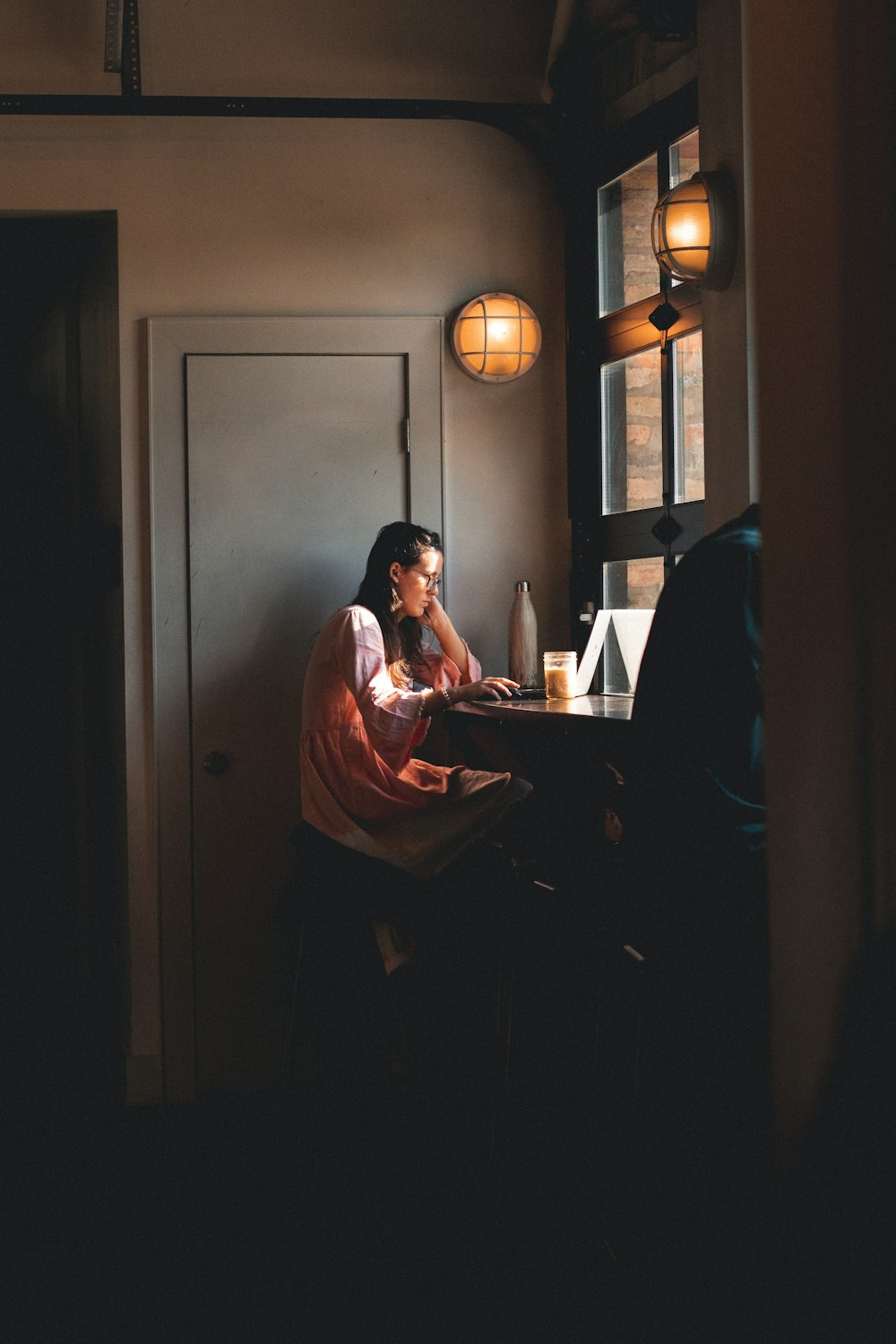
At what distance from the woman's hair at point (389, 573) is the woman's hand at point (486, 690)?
0.90 ft

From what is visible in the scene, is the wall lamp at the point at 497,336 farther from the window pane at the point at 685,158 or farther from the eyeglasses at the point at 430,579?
the eyeglasses at the point at 430,579

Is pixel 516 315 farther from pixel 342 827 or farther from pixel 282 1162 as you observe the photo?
pixel 282 1162

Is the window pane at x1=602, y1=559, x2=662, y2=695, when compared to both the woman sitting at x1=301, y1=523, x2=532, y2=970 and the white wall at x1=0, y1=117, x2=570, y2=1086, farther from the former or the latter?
the woman sitting at x1=301, y1=523, x2=532, y2=970

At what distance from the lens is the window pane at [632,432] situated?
2770 mm

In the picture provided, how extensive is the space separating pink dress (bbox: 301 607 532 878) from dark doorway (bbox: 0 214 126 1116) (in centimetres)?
82

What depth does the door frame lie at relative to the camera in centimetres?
296

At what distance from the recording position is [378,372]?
9.91 feet

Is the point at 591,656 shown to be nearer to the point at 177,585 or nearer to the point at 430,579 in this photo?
the point at 430,579

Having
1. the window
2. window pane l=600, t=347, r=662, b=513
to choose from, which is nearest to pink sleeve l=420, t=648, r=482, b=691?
the window

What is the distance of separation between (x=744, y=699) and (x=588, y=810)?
1.04 metres

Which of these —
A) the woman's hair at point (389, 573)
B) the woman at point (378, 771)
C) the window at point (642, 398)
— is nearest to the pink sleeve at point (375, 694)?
the woman at point (378, 771)

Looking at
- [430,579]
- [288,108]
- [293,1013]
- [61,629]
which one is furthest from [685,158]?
[293,1013]

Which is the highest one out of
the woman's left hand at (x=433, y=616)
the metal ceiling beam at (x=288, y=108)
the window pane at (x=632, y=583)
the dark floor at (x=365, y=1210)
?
the metal ceiling beam at (x=288, y=108)

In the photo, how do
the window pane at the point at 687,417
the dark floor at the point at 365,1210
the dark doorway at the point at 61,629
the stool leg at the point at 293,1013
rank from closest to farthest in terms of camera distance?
the dark floor at the point at 365,1210, the window pane at the point at 687,417, the stool leg at the point at 293,1013, the dark doorway at the point at 61,629
